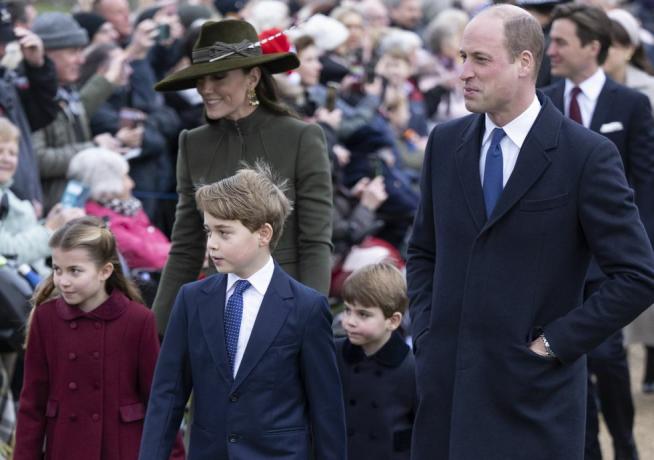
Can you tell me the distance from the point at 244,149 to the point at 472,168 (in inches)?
53.9

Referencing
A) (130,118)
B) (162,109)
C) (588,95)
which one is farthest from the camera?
(162,109)

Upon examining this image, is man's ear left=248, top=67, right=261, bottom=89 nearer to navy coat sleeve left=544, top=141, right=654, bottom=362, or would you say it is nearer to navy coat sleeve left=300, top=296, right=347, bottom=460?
navy coat sleeve left=300, top=296, right=347, bottom=460

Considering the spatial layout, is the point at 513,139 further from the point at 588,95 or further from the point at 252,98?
the point at 588,95

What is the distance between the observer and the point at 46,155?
25.6 feet

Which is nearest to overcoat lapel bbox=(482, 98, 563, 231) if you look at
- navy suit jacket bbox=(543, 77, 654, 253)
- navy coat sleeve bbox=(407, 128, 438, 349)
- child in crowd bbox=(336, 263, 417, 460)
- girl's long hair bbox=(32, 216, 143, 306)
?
navy coat sleeve bbox=(407, 128, 438, 349)

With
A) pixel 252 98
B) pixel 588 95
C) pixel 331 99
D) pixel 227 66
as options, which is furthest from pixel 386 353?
pixel 331 99

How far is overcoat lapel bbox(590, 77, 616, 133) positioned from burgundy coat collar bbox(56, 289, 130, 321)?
2575 mm

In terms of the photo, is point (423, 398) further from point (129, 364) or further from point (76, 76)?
point (76, 76)

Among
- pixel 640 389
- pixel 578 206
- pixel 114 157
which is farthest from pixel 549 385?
pixel 640 389

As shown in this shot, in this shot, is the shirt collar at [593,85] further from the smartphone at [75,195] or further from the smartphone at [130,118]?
the smartphone at [130,118]

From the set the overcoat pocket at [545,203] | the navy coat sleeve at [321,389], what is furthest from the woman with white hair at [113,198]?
the overcoat pocket at [545,203]

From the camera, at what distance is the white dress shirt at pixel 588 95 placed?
652 centimetres

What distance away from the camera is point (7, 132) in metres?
6.70

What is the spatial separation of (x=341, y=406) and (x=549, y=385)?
0.79 metres
